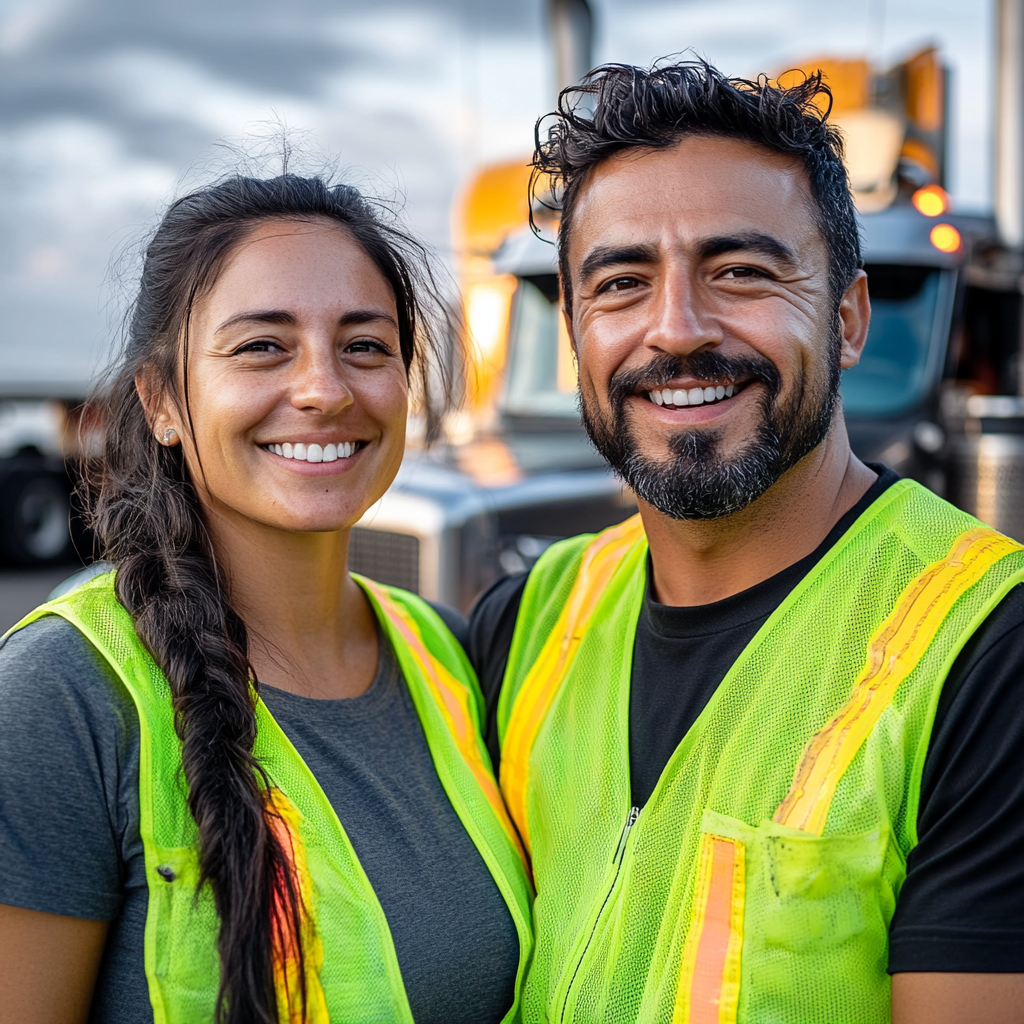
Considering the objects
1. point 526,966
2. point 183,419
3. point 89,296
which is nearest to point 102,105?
point 89,296

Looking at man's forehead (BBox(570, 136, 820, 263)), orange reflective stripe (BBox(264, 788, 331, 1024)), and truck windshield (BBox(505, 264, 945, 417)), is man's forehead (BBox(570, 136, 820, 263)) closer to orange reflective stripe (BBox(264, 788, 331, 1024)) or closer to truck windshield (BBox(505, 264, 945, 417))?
orange reflective stripe (BBox(264, 788, 331, 1024))

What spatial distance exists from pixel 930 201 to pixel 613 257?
3.77 meters

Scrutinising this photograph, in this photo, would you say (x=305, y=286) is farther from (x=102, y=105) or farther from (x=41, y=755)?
(x=102, y=105)

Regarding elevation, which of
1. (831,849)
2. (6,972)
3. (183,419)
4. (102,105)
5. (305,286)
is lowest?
(6,972)

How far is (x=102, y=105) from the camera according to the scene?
11.4 meters

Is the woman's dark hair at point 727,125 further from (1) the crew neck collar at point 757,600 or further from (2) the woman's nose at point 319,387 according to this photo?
(2) the woman's nose at point 319,387

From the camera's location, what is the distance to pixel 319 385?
2.14 m

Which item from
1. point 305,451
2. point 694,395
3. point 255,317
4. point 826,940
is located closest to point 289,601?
point 305,451

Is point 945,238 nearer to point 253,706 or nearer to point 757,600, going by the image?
point 757,600

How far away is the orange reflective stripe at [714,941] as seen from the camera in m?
1.73

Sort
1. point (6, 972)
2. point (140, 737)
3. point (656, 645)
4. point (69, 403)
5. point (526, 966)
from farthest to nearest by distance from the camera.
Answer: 1. point (69, 403)
2. point (656, 645)
3. point (526, 966)
4. point (140, 737)
5. point (6, 972)

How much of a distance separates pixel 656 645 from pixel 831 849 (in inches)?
23.6

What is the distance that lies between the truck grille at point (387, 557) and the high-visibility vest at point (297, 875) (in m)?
2.53

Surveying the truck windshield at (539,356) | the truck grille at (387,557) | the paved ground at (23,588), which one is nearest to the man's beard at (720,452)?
the truck grille at (387,557)
